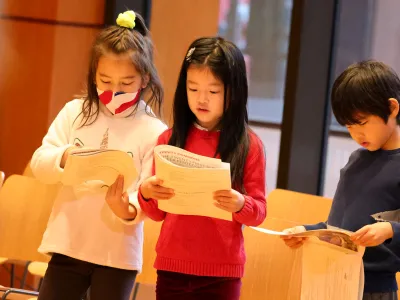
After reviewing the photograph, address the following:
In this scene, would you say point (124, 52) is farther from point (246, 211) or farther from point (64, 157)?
point (246, 211)

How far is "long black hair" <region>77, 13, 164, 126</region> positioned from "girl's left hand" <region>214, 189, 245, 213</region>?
67cm

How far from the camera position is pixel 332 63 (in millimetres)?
4863

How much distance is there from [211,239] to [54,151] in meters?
0.71

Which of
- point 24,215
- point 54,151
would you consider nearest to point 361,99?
point 54,151

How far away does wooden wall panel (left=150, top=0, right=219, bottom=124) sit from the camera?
550 centimetres

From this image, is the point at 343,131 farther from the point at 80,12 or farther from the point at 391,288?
the point at 391,288

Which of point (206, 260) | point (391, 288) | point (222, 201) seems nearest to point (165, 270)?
point (206, 260)

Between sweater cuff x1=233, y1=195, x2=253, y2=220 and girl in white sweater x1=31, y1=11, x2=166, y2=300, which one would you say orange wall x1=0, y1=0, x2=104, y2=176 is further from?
sweater cuff x1=233, y1=195, x2=253, y2=220

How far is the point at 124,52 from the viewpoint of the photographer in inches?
117

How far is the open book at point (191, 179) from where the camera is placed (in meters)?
2.45

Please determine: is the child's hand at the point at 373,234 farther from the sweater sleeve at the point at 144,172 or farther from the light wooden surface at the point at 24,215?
the light wooden surface at the point at 24,215

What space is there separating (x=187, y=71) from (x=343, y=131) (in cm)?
250

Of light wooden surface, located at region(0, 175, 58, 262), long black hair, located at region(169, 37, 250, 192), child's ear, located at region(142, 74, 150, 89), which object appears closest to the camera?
long black hair, located at region(169, 37, 250, 192)

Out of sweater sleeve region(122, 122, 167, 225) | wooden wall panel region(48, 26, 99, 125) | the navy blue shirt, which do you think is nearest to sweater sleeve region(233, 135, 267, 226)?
the navy blue shirt
